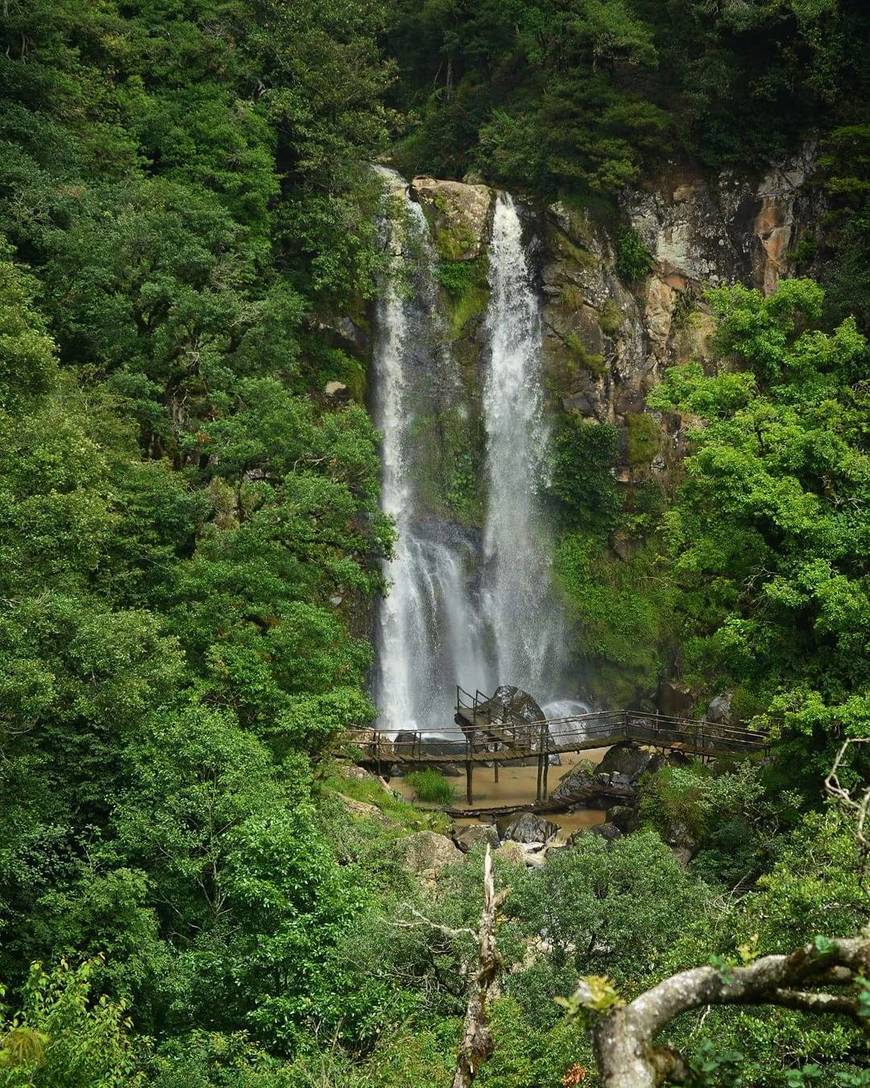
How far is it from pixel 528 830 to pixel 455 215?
60.8 feet

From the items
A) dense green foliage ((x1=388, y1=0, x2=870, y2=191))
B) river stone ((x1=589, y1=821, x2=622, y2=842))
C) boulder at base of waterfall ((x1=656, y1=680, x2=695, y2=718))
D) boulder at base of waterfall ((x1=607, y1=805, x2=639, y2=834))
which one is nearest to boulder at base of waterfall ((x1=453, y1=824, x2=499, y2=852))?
river stone ((x1=589, y1=821, x2=622, y2=842))

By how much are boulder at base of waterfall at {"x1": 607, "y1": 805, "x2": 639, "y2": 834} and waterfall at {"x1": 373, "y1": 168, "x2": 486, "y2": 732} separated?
7.45 m

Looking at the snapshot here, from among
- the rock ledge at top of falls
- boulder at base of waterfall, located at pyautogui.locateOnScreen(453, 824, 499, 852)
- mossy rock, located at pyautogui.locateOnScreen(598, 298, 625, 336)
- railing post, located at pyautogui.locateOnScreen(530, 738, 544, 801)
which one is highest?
the rock ledge at top of falls

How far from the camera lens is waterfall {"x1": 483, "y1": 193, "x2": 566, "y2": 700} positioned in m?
31.5

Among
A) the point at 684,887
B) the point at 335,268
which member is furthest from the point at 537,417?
the point at 684,887

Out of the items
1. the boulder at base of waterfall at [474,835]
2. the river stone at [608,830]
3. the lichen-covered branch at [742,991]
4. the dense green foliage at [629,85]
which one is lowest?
the river stone at [608,830]

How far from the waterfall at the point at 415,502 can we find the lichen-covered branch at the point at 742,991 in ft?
77.7

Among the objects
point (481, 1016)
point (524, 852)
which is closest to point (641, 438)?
point (524, 852)

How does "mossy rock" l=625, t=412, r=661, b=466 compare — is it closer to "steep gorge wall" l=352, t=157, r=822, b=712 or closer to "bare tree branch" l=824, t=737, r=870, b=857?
"steep gorge wall" l=352, t=157, r=822, b=712

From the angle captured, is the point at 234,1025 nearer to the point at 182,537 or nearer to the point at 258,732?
the point at 258,732

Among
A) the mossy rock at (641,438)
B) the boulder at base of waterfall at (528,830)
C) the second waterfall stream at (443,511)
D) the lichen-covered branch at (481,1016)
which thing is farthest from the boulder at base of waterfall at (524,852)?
the mossy rock at (641,438)

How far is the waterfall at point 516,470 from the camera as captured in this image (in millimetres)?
31484

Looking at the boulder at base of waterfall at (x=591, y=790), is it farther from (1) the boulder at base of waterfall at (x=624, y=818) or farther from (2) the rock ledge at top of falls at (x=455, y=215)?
(2) the rock ledge at top of falls at (x=455, y=215)

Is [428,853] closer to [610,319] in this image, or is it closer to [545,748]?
[545,748]
